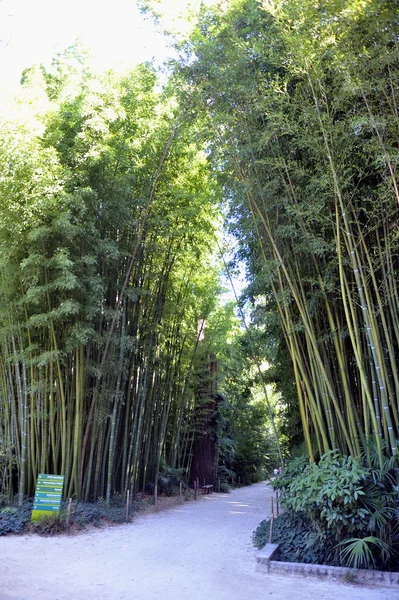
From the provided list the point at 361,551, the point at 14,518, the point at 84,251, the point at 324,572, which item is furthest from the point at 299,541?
the point at 84,251

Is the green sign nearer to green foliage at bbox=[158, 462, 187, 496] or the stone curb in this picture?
the stone curb

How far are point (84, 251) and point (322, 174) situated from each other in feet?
9.93

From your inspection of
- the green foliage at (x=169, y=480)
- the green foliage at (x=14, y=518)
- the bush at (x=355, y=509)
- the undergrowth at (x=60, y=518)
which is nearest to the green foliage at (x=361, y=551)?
the bush at (x=355, y=509)

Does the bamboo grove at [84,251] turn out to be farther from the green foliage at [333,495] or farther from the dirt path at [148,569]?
the green foliage at [333,495]

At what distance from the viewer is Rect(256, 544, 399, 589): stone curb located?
3.61 meters

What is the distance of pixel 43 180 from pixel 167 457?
7.26m

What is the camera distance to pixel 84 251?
19.6 feet

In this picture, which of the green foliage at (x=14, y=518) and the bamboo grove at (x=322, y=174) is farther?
the green foliage at (x=14, y=518)

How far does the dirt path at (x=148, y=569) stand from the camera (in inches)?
133

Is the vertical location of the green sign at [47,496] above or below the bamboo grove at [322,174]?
below

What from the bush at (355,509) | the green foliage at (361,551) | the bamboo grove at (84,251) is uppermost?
the bamboo grove at (84,251)

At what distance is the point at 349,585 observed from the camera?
364 cm

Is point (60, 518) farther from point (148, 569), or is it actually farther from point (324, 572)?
point (324, 572)

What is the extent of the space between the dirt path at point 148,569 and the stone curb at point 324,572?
0.27ft
